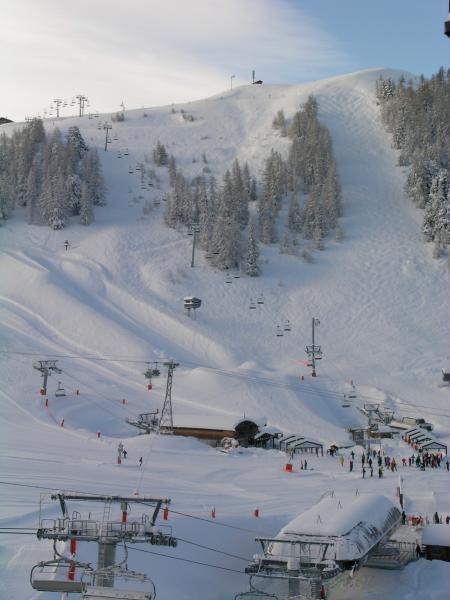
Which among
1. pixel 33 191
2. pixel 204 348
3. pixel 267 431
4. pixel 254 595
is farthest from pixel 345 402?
pixel 33 191

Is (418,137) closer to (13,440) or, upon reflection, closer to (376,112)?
(376,112)

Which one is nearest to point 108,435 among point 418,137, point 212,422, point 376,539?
point 212,422

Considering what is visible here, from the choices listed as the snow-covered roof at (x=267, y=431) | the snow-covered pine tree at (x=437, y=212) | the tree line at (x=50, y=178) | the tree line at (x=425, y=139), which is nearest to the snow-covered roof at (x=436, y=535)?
the snow-covered roof at (x=267, y=431)

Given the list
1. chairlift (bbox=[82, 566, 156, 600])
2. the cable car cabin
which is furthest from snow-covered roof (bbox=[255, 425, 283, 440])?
chairlift (bbox=[82, 566, 156, 600])

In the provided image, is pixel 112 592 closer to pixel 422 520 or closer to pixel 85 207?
pixel 422 520

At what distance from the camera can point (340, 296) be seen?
63.1 metres

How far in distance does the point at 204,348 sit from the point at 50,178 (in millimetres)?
31888

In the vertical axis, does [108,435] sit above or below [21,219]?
below

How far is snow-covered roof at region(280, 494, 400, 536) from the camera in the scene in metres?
20.5

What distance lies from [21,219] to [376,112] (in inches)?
2054

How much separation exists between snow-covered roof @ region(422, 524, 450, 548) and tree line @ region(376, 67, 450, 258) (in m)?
49.2

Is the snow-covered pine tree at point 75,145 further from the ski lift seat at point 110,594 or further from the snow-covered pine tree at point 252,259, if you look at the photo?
the ski lift seat at point 110,594

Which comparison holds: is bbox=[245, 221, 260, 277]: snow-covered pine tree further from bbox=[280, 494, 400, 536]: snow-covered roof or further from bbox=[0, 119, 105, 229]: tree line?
bbox=[280, 494, 400, 536]: snow-covered roof

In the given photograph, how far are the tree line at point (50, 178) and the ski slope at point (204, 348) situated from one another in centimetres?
192
